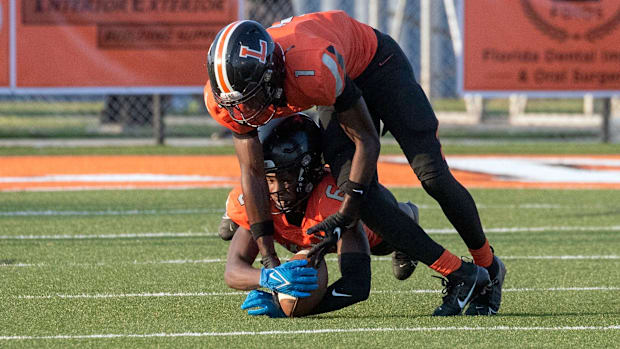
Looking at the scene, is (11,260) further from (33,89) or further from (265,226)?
(33,89)

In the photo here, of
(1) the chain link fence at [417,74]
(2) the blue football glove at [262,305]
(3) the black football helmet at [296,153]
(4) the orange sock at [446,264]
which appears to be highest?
(3) the black football helmet at [296,153]

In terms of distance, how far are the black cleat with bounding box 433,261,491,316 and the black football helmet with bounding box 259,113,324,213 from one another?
767 millimetres

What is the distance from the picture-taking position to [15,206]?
25.9ft

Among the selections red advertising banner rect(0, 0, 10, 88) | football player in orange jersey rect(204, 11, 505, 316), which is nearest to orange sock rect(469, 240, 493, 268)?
football player in orange jersey rect(204, 11, 505, 316)

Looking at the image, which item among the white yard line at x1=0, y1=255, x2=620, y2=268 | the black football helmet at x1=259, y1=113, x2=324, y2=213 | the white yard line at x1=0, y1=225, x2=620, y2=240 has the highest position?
the black football helmet at x1=259, y1=113, x2=324, y2=213

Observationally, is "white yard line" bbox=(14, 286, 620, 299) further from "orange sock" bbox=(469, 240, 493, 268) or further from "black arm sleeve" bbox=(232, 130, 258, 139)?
"black arm sleeve" bbox=(232, 130, 258, 139)

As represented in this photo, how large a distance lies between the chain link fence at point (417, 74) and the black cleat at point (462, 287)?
802cm

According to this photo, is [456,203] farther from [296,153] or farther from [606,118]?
[606,118]

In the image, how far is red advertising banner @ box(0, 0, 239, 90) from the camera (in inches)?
455

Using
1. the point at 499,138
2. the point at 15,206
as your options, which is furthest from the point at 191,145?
the point at 15,206

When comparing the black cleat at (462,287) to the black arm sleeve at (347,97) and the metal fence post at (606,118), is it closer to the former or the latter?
the black arm sleeve at (347,97)

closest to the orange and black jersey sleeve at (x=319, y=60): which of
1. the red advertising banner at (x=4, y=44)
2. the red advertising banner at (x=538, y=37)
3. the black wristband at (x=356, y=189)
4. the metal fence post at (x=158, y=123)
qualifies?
the black wristband at (x=356, y=189)

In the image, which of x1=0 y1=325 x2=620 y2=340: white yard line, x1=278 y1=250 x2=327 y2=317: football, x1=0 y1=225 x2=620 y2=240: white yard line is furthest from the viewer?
x1=0 y1=225 x2=620 y2=240: white yard line

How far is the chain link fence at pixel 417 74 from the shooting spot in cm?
1326
